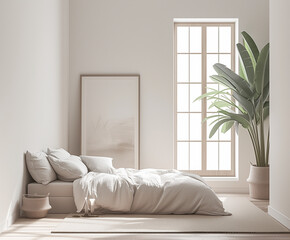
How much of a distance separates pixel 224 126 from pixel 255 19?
1786 millimetres

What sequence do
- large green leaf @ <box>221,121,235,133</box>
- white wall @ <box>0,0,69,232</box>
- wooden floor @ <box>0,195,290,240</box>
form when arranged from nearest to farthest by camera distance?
1. wooden floor @ <box>0,195,290,240</box>
2. white wall @ <box>0,0,69,232</box>
3. large green leaf @ <box>221,121,235,133</box>

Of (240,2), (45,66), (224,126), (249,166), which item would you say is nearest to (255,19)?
(240,2)

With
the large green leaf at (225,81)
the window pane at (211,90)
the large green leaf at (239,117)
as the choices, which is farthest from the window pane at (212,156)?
the large green leaf at (225,81)

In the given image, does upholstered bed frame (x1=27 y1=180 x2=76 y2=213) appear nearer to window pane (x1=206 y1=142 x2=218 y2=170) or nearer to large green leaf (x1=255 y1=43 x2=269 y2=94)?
large green leaf (x1=255 y1=43 x2=269 y2=94)

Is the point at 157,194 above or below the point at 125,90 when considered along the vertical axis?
below

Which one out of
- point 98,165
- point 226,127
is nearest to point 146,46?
point 226,127

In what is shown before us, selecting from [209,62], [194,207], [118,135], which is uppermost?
[209,62]

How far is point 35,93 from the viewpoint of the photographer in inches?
241

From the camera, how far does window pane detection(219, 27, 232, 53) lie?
8.23 m

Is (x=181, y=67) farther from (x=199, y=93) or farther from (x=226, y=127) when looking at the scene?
(x=226, y=127)

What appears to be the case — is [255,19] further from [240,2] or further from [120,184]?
[120,184]

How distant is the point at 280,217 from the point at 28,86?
120 inches

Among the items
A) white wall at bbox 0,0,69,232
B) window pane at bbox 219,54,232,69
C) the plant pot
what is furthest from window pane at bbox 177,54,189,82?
the plant pot

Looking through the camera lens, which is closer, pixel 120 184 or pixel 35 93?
pixel 120 184
